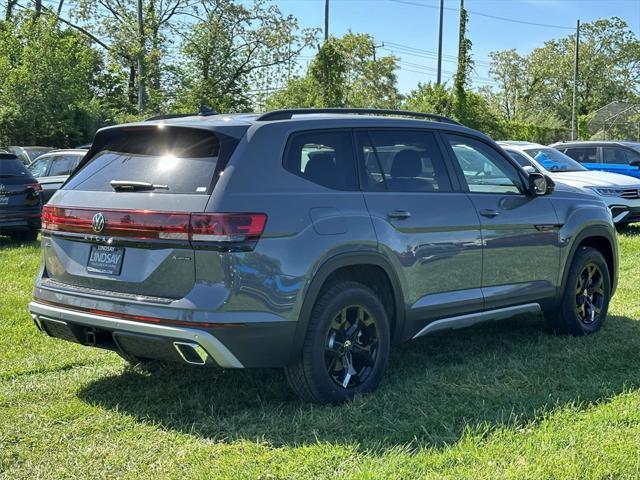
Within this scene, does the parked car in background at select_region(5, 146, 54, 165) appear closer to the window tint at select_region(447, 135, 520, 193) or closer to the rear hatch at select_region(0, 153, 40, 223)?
the rear hatch at select_region(0, 153, 40, 223)

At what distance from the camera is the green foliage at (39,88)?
27156mm

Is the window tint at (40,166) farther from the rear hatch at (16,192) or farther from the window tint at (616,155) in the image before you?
the window tint at (616,155)

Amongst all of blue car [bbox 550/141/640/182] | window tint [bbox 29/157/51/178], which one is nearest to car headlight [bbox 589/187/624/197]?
blue car [bbox 550/141/640/182]

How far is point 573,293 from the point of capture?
6285mm

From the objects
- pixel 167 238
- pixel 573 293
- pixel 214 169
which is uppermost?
pixel 214 169

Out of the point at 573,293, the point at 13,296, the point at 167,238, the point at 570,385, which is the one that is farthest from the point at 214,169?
the point at 13,296

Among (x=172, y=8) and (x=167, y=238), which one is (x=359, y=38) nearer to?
(x=172, y=8)

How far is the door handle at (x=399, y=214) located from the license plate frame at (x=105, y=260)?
1655 mm

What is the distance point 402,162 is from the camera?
5152 millimetres

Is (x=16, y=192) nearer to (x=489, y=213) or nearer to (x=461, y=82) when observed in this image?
(x=489, y=213)

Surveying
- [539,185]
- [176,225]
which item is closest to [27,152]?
[539,185]

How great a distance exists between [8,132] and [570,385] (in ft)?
86.6

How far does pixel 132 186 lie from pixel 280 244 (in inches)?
37.8

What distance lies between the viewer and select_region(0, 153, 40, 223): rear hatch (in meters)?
11.8
